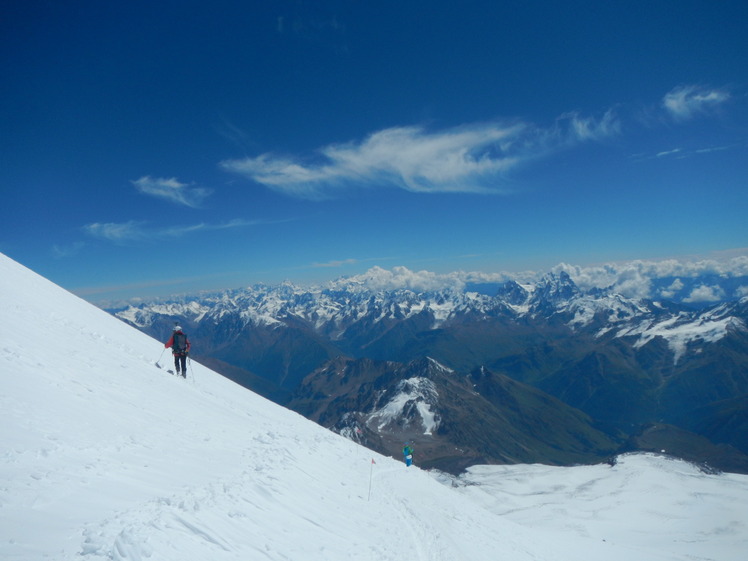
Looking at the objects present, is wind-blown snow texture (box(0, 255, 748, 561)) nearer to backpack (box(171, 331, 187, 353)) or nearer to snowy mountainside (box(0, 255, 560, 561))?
snowy mountainside (box(0, 255, 560, 561))

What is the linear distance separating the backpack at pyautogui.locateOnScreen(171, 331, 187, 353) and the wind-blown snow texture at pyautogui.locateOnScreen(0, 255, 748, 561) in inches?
64.3

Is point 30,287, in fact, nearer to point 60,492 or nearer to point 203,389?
point 203,389

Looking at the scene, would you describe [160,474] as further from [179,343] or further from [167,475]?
[179,343]

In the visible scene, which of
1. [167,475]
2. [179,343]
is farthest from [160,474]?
[179,343]

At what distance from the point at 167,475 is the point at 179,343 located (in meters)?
14.5

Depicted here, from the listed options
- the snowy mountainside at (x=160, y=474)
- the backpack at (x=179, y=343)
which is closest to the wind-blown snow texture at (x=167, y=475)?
the snowy mountainside at (x=160, y=474)

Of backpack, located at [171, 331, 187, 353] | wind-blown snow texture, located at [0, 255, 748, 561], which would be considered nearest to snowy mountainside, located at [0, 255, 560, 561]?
wind-blown snow texture, located at [0, 255, 748, 561]

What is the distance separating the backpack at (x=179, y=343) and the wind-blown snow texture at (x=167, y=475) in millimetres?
1632

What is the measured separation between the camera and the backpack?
A: 25656 millimetres

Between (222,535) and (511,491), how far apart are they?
14802 cm

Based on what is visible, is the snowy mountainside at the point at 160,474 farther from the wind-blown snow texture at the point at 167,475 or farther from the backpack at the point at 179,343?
the backpack at the point at 179,343

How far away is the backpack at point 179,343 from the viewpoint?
25656mm

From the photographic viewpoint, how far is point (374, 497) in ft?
72.2

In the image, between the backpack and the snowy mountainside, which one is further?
the backpack
